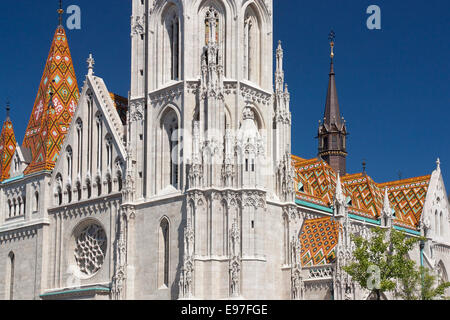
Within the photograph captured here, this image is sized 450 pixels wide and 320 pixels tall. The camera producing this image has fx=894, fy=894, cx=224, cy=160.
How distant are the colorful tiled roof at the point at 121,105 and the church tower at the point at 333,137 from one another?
83.5ft

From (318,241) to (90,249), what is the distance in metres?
12.3

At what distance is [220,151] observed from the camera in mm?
43312

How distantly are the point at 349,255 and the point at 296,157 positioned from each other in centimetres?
1841

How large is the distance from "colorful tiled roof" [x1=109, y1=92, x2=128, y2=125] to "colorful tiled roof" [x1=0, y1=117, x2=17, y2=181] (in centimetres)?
786

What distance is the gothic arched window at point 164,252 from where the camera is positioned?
43812mm

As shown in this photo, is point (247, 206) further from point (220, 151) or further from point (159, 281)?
point (159, 281)

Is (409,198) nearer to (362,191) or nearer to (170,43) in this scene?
(362,191)

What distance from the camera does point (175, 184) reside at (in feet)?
147

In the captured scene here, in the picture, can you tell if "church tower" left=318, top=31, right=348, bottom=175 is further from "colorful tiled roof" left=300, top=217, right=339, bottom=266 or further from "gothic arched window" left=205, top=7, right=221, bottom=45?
"gothic arched window" left=205, top=7, right=221, bottom=45

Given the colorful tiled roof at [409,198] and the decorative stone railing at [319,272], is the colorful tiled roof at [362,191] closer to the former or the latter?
the colorful tiled roof at [409,198]

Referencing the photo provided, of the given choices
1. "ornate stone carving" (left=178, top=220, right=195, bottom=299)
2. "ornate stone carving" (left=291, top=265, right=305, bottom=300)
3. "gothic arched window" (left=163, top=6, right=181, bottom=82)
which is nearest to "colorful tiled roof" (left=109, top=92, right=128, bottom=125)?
"gothic arched window" (left=163, top=6, right=181, bottom=82)

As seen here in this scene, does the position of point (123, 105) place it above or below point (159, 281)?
above

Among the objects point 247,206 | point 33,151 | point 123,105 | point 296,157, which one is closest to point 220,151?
point 247,206
